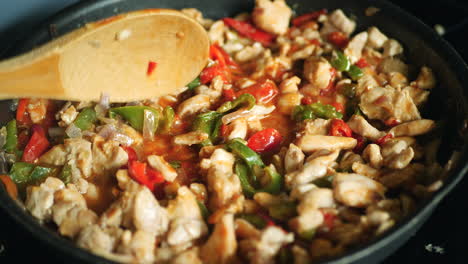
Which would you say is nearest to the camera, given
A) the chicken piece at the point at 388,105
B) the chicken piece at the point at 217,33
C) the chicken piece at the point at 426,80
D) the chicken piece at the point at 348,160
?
the chicken piece at the point at 348,160

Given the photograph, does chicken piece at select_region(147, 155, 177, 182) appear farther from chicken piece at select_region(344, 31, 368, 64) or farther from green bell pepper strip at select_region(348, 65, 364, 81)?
chicken piece at select_region(344, 31, 368, 64)

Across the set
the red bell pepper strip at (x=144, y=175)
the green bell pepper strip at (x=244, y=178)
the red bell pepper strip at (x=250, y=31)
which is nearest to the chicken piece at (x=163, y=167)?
the red bell pepper strip at (x=144, y=175)

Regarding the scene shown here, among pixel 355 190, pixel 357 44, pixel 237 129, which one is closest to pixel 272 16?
pixel 357 44

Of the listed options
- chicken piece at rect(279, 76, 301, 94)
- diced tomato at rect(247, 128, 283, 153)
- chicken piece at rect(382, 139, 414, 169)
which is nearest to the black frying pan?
chicken piece at rect(382, 139, 414, 169)

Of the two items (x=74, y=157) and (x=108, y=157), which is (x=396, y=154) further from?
(x=74, y=157)

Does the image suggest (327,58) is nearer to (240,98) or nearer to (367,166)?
(240,98)

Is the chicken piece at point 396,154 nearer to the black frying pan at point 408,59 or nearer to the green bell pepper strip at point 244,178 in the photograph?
the black frying pan at point 408,59

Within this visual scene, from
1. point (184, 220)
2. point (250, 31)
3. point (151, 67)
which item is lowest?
point (184, 220)
